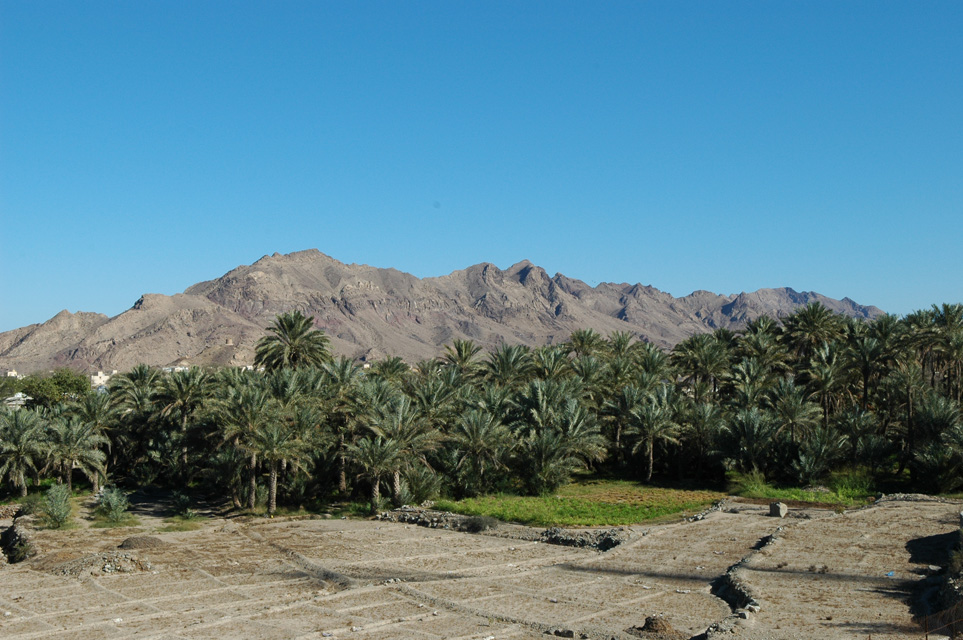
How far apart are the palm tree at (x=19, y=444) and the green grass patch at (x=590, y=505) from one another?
68.0 ft

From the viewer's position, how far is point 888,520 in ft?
86.6

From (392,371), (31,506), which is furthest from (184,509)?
(392,371)

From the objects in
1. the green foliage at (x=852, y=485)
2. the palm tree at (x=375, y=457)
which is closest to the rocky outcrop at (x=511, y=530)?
the palm tree at (x=375, y=457)

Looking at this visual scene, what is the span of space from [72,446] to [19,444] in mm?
2410

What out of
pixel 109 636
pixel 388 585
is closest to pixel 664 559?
pixel 388 585

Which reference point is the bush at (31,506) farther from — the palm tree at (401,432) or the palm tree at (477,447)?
the palm tree at (477,447)

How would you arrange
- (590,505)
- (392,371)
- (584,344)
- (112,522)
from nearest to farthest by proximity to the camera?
(112,522), (590,505), (392,371), (584,344)

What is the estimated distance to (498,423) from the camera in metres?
36.3

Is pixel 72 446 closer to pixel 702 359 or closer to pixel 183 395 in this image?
pixel 183 395

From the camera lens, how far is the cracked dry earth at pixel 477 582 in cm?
1628

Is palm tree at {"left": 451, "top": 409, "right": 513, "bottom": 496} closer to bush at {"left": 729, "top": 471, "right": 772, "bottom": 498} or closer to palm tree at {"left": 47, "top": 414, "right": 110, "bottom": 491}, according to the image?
bush at {"left": 729, "top": 471, "right": 772, "bottom": 498}

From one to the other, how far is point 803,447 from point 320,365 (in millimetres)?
26698

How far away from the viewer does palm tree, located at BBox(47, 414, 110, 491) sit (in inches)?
1470

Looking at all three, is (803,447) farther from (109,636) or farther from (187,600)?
(109,636)
